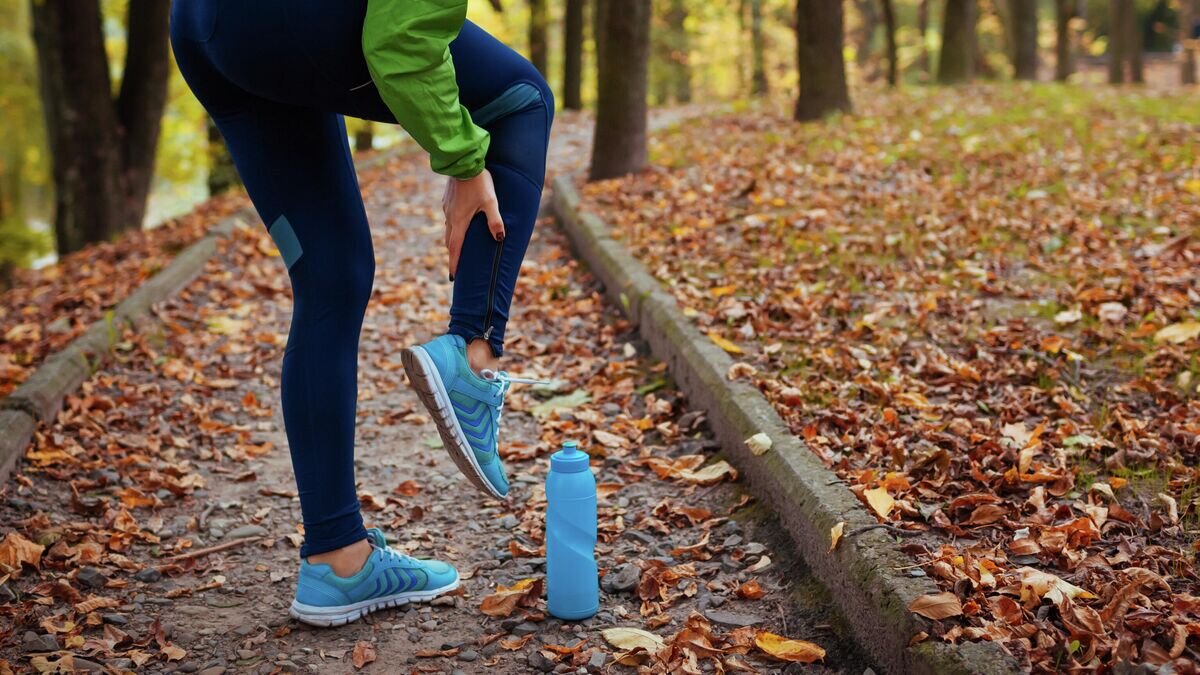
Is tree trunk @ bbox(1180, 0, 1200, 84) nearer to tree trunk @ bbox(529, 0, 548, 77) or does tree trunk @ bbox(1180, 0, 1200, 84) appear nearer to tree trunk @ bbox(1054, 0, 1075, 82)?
tree trunk @ bbox(1054, 0, 1075, 82)

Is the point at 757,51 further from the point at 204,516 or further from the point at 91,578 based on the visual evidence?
the point at 91,578

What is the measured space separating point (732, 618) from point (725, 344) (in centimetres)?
199

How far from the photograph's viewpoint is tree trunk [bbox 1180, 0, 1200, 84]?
25.3 meters

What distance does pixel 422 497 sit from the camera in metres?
3.95

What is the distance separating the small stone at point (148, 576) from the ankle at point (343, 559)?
0.78 m

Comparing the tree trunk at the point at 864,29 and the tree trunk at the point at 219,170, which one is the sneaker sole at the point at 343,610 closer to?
the tree trunk at the point at 219,170

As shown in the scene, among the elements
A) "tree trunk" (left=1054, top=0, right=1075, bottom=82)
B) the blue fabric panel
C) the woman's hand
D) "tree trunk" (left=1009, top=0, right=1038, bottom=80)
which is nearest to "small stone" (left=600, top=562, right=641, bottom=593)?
the woman's hand

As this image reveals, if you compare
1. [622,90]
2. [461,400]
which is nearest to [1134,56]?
[622,90]

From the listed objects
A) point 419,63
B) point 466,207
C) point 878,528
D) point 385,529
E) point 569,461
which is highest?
point 419,63

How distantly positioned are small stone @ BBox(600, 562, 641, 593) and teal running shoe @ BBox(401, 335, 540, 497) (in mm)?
605

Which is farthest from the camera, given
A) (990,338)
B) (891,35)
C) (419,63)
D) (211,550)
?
(891,35)

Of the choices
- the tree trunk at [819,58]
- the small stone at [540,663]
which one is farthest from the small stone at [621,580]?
the tree trunk at [819,58]

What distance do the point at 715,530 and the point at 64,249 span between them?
29.8ft

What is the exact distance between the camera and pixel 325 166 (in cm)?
255
